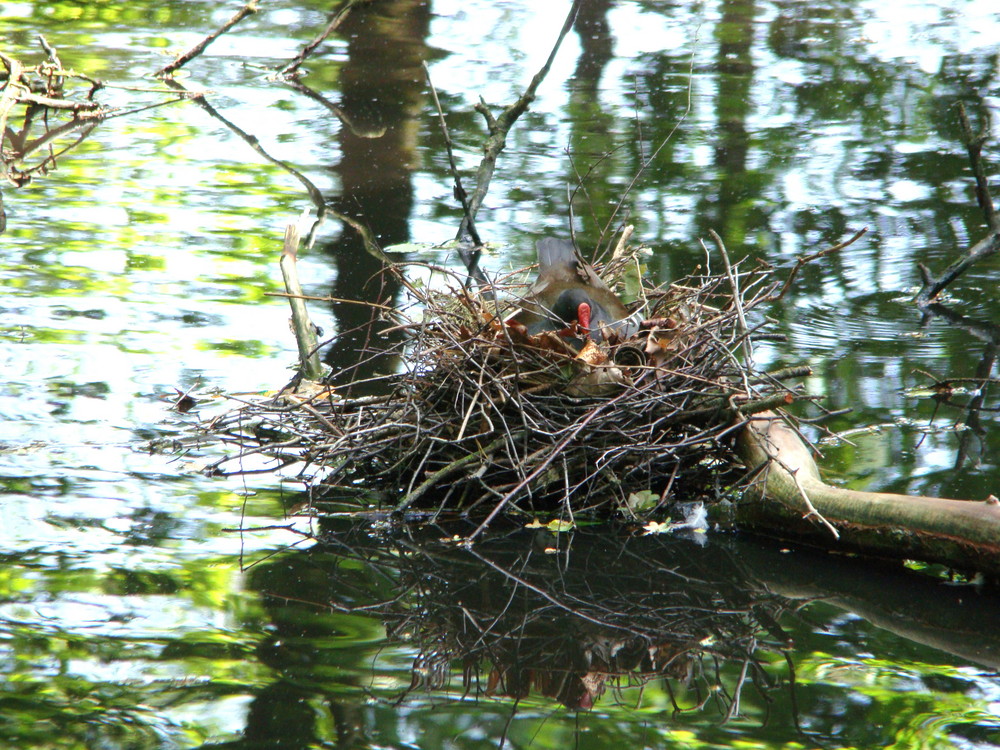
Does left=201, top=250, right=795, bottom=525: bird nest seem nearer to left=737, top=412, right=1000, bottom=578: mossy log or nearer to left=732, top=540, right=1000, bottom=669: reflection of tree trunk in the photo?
left=737, top=412, right=1000, bottom=578: mossy log

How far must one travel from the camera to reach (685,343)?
4.35 m

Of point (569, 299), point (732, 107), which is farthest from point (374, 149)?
point (569, 299)

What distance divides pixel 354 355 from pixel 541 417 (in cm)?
230

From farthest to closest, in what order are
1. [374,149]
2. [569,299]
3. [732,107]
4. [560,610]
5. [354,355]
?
[732,107] < [374,149] < [354,355] < [569,299] < [560,610]

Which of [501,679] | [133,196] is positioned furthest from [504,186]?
[501,679]

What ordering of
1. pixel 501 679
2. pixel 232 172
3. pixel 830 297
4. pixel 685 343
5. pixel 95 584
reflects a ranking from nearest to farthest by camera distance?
1. pixel 501 679
2. pixel 95 584
3. pixel 685 343
4. pixel 830 297
5. pixel 232 172

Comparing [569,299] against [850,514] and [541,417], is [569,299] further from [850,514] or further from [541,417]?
[850,514]

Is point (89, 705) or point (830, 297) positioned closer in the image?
point (89, 705)

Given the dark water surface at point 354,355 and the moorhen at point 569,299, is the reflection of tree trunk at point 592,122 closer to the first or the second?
the dark water surface at point 354,355

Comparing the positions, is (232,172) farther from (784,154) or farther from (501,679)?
(501,679)

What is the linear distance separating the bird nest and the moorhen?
5.1 inches

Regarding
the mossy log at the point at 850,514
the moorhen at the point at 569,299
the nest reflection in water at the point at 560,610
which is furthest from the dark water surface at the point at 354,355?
the moorhen at the point at 569,299

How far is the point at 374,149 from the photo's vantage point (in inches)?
399

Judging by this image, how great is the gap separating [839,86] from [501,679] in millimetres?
10098
